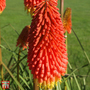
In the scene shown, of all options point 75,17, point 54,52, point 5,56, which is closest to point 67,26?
point 54,52

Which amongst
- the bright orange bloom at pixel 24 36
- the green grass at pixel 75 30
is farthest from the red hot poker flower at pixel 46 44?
the green grass at pixel 75 30

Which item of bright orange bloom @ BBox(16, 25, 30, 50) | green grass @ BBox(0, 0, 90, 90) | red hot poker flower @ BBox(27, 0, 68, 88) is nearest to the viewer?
red hot poker flower @ BBox(27, 0, 68, 88)

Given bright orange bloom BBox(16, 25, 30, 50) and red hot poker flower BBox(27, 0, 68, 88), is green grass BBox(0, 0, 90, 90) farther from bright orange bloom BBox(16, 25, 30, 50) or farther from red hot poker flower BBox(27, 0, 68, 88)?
red hot poker flower BBox(27, 0, 68, 88)

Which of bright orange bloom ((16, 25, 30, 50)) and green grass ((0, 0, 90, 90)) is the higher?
bright orange bloom ((16, 25, 30, 50))

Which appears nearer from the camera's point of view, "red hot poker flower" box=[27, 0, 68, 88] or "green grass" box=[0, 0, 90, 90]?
"red hot poker flower" box=[27, 0, 68, 88]

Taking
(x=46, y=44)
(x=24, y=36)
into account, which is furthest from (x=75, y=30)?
(x=46, y=44)

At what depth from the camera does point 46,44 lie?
0.46m

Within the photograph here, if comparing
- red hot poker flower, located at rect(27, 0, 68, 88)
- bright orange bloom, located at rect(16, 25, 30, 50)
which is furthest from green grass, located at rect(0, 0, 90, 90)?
red hot poker flower, located at rect(27, 0, 68, 88)

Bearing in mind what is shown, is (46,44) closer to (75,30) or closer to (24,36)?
(24,36)

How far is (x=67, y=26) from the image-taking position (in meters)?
0.90

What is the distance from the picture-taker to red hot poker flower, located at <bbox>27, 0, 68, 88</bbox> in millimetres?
446

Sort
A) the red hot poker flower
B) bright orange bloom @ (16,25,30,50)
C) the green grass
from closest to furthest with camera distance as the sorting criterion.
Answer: the red hot poker flower, bright orange bloom @ (16,25,30,50), the green grass

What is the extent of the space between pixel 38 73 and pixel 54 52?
0.23 feet

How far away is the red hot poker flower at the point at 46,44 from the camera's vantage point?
45 centimetres
